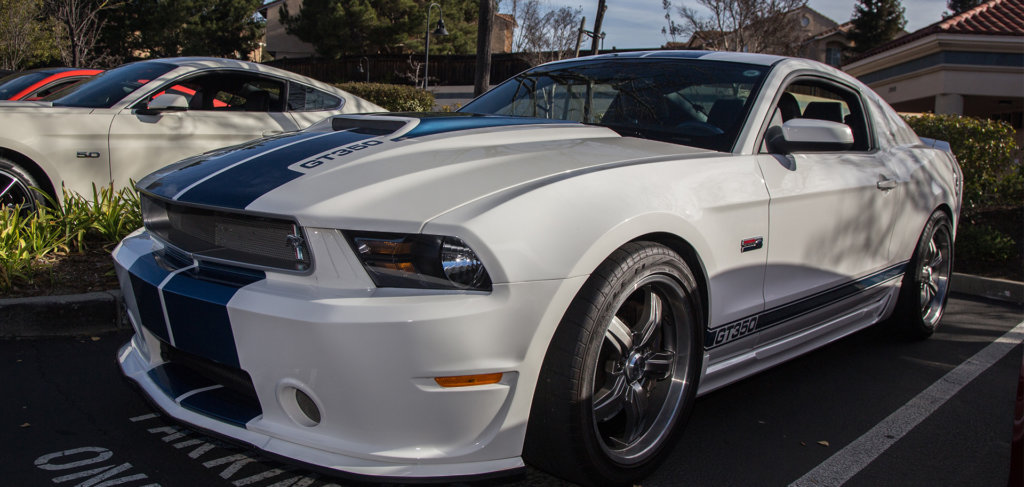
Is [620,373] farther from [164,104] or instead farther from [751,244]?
[164,104]

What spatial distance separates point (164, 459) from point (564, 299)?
1559mm

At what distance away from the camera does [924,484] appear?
2.81 m

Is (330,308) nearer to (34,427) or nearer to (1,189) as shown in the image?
(34,427)

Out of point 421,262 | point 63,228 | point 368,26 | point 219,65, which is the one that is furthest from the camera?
point 368,26

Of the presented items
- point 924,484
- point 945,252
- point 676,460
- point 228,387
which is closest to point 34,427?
point 228,387

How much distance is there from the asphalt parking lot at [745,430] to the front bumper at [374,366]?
14 centimetres

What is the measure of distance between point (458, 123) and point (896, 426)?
7.53 feet

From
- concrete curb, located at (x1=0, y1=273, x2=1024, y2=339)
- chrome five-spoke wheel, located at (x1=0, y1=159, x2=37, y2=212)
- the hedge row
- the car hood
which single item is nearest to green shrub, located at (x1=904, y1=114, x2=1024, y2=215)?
the hedge row

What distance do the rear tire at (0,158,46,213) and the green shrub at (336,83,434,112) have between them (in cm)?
1344

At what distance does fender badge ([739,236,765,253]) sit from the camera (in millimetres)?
2852

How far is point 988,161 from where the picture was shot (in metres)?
8.65

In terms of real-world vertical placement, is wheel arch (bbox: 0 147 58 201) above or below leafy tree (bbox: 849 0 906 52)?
below

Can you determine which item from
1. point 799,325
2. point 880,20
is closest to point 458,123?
point 799,325

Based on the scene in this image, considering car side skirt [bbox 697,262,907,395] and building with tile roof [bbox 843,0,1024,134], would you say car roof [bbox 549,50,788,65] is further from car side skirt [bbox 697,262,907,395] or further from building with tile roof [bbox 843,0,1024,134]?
building with tile roof [bbox 843,0,1024,134]
